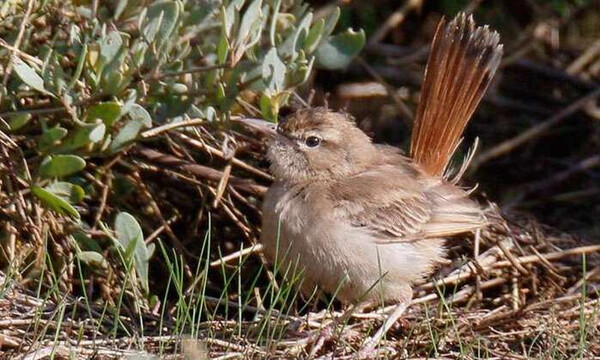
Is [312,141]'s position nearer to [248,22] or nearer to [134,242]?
[248,22]

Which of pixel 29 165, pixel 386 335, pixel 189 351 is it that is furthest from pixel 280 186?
pixel 189 351

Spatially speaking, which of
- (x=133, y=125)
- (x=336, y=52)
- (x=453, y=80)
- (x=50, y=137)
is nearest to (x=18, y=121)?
(x=50, y=137)

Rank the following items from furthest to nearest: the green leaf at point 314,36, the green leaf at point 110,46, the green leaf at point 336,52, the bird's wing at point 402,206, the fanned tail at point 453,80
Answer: the green leaf at point 336,52 < the fanned tail at point 453,80 < the green leaf at point 314,36 < the bird's wing at point 402,206 < the green leaf at point 110,46

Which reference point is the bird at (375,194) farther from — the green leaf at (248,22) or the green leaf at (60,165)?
the green leaf at (60,165)

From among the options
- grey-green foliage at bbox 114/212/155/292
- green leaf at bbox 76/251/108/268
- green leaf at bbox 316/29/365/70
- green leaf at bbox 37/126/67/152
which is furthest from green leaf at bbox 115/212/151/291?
green leaf at bbox 316/29/365/70

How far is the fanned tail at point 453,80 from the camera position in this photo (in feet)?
15.0

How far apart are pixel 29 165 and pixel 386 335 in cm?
152

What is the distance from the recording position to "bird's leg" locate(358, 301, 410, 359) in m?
3.92

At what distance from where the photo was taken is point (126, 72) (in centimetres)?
421

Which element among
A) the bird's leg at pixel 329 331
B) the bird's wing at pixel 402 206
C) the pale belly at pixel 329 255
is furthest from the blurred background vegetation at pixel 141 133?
the bird's wing at pixel 402 206

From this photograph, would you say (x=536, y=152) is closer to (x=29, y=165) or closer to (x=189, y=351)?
(x=29, y=165)

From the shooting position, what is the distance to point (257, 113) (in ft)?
15.7

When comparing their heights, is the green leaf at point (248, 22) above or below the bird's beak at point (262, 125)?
above

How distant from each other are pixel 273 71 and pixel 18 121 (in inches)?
38.4
